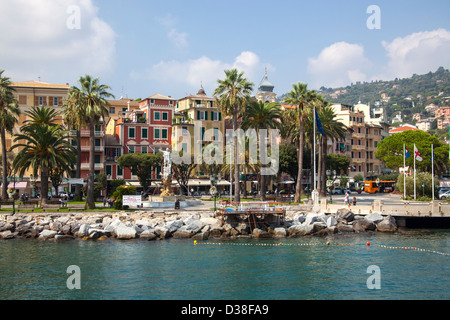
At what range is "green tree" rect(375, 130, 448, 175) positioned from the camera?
9650 cm

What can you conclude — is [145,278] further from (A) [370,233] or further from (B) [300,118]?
(B) [300,118]

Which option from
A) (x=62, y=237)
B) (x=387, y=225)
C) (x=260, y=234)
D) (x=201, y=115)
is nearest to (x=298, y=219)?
(x=260, y=234)

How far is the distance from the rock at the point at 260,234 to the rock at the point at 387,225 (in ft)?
37.2

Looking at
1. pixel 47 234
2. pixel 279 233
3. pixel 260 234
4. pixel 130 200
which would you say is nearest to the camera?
pixel 47 234

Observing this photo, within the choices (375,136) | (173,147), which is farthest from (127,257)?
(375,136)

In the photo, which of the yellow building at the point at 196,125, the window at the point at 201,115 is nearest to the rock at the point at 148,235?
the yellow building at the point at 196,125

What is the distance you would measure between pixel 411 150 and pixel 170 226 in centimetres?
7197

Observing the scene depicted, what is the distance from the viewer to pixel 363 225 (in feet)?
153

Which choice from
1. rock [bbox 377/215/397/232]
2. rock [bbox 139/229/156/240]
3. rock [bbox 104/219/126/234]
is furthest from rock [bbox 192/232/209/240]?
rock [bbox 377/215/397/232]

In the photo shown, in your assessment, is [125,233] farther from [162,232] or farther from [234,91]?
[234,91]

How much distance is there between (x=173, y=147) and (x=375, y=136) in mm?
60538

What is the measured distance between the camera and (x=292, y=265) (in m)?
31.7

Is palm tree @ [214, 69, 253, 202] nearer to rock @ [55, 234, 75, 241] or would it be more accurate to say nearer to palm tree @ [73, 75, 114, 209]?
palm tree @ [73, 75, 114, 209]
